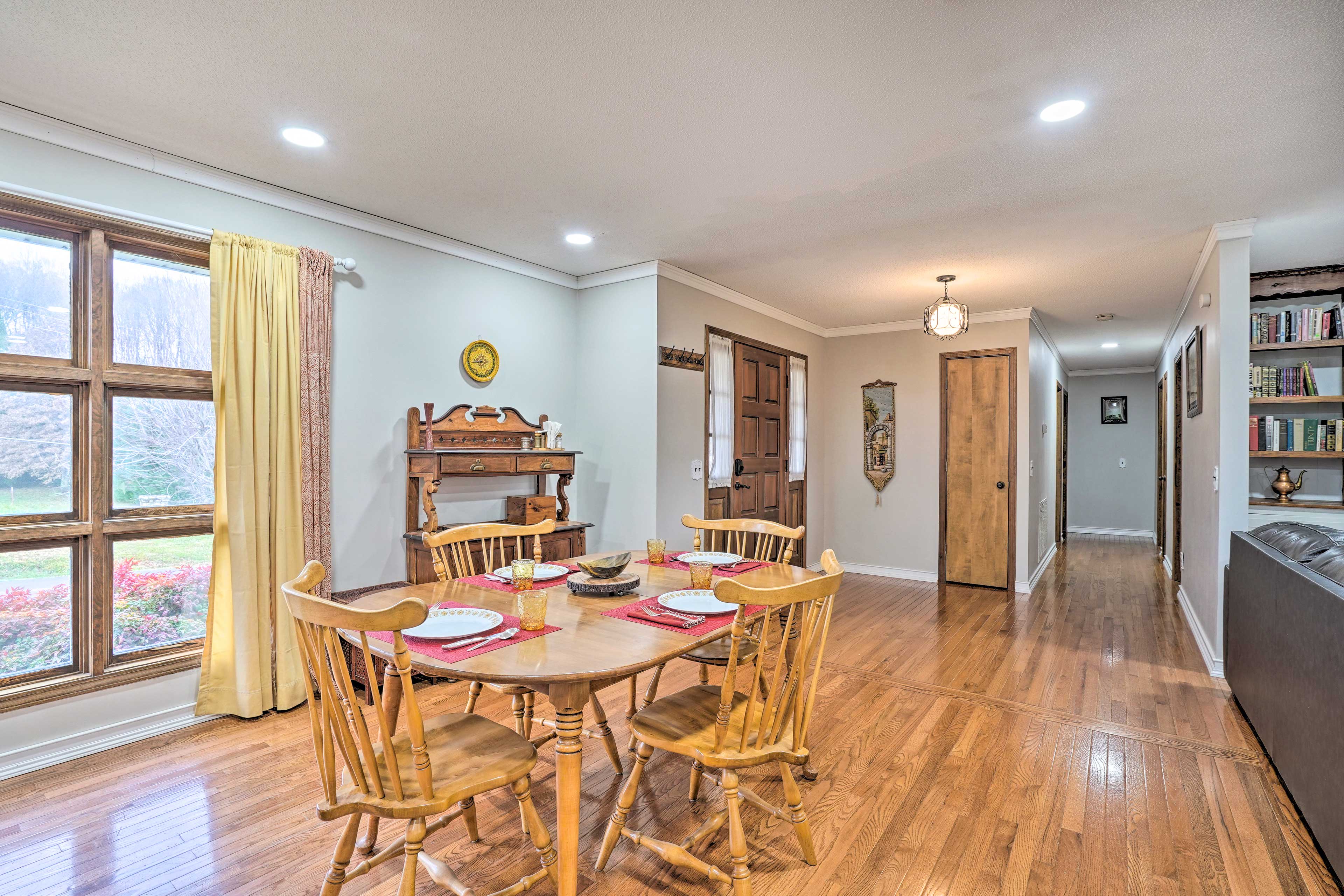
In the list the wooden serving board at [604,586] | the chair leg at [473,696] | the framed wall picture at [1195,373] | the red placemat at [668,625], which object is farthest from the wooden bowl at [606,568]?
the framed wall picture at [1195,373]

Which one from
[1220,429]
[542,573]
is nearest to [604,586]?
[542,573]

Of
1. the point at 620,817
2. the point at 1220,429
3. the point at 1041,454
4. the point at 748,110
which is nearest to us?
the point at 620,817

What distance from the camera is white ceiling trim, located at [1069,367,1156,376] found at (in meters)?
9.36

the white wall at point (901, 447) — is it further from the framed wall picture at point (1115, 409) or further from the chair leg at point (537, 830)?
the chair leg at point (537, 830)

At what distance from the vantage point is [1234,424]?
11.5 feet

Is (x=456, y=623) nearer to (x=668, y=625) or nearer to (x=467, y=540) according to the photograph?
(x=668, y=625)

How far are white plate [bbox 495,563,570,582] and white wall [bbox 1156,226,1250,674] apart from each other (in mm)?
3501

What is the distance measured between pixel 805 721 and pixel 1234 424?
3271mm

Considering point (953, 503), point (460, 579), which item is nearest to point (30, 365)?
point (460, 579)

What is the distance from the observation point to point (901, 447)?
6.34m

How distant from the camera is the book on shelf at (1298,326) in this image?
3848 millimetres

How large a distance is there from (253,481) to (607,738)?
201cm

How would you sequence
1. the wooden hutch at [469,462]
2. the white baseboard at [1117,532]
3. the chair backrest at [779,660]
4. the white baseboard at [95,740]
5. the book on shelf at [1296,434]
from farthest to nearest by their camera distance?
1. the white baseboard at [1117,532]
2. the book on shelf at [1296,434]
3. the wooden hutch at [469,462]
4. the white baseboard at [95,740]
5. the chair backrest at [779,660]

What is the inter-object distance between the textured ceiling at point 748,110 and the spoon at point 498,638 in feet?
5.84
